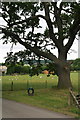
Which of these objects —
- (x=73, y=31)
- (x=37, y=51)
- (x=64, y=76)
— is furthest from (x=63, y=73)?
(x=73, y=31)

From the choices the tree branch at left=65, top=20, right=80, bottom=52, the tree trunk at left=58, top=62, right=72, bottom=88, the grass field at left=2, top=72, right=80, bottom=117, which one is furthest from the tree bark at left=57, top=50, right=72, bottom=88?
the tree branch at left=65, top=20, right=80, bottom=52

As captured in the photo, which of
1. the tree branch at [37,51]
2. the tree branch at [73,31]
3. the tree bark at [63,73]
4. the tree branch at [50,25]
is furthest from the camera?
the tree branch at [50,25]

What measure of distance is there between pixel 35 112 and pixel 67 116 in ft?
5.34

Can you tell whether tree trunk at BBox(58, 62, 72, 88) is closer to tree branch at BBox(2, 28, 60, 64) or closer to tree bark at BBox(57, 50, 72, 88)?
tree bark at BBox(57, 50, 72, 88)

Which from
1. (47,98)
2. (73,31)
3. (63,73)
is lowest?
(47,98)

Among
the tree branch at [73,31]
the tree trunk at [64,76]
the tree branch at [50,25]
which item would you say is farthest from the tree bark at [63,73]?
the tree branch at [50,25]

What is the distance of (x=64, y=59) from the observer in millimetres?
24844

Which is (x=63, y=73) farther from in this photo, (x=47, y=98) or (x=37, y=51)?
(x=47, y=98)

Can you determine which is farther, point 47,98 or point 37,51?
point 37,51

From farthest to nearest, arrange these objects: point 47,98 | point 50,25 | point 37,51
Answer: point 50,25 < point 37,51 < point 47,98

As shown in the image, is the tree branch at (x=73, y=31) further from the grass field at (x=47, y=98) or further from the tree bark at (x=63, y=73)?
the grass field at (x=47, y=98)

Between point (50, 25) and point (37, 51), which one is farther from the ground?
point (50, 25)

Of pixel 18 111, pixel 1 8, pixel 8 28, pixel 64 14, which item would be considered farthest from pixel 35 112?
pixel 64 14

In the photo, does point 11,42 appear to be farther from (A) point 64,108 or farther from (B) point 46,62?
(A) point 64,108
